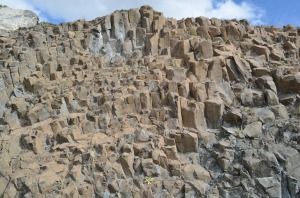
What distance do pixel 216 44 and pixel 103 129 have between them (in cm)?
587

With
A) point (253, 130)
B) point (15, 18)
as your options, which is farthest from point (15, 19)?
point (253, 130)

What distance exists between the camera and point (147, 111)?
10430 millimetres

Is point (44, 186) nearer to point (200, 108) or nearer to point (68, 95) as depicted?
point (68, 95)

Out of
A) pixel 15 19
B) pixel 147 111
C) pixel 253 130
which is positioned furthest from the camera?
pixel 15 19

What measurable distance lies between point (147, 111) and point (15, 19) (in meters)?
11.9

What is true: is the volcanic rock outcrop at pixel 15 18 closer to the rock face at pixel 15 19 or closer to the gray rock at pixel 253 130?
the rock face at pixel 15 19

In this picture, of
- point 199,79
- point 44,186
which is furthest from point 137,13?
point 44,186

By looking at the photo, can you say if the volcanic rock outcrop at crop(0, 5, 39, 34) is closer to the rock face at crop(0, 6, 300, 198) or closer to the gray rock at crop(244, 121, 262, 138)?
the rock face at crop(0, 6, 300, 198)

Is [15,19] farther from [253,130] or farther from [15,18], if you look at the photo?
[253,130]

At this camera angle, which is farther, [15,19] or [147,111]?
[15,19]

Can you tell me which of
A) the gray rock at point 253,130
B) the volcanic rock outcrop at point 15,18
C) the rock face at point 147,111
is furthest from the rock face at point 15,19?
the gray rock at point 253,130

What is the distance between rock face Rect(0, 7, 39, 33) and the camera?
60.1ft

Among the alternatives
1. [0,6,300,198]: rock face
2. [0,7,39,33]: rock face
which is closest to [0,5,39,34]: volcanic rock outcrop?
[0,7,39,33]: rock face

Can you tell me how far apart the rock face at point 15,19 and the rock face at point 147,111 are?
175 inches
